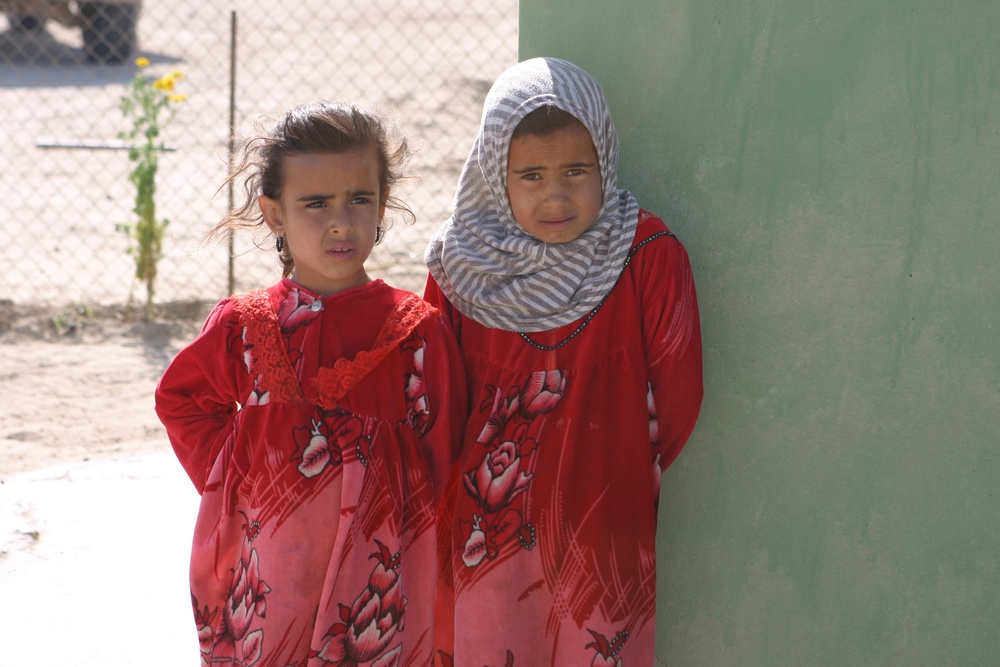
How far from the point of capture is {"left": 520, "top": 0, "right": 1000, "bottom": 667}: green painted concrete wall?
6.56 feet

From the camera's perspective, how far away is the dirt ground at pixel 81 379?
15.1 ft

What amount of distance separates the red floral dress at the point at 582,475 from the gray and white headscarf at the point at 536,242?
0.05 meters

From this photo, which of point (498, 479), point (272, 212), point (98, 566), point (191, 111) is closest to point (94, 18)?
point (191, 111)

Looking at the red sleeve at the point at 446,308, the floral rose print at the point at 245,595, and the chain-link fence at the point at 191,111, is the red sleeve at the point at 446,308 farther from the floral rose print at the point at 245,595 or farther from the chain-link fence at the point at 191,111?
the floral rose print at the point at 245,595

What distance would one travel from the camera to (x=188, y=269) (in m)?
6.79

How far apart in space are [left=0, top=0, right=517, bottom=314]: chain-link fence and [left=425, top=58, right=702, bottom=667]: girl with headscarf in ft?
1.15

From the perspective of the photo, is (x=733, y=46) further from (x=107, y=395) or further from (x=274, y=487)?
(x=107, y=395)

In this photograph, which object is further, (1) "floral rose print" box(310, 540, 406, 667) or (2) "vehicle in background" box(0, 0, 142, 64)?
(2) "vehicle in background" box(0, 0, 142, 64)

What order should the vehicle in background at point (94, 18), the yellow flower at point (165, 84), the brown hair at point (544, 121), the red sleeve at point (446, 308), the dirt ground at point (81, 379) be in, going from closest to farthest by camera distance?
the brown hair at point (544, 121) → the red sleeve at point (446, 308) → the dirt ground at point (81, 379) → the yellow flower at point (165, 84) → the vehicle in background at point (94, 18)

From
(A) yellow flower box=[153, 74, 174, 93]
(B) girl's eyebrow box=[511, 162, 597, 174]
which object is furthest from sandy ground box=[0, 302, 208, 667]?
(B) girl's eyebrow box=[511, 162, 597, 174]

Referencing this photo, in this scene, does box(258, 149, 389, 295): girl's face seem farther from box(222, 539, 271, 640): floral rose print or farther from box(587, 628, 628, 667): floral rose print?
box(587, 628, 628, 667): floral rose print

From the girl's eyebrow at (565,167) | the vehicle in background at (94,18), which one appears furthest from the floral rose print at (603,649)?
the vehicle in background at (94,18)

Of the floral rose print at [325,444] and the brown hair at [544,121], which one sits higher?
the brown hair at [544,121]

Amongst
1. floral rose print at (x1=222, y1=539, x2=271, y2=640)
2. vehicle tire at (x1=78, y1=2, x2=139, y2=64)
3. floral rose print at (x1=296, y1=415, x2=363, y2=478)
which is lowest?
floral rose print at (x1=222, y1=539, x2=271, y2=640)
